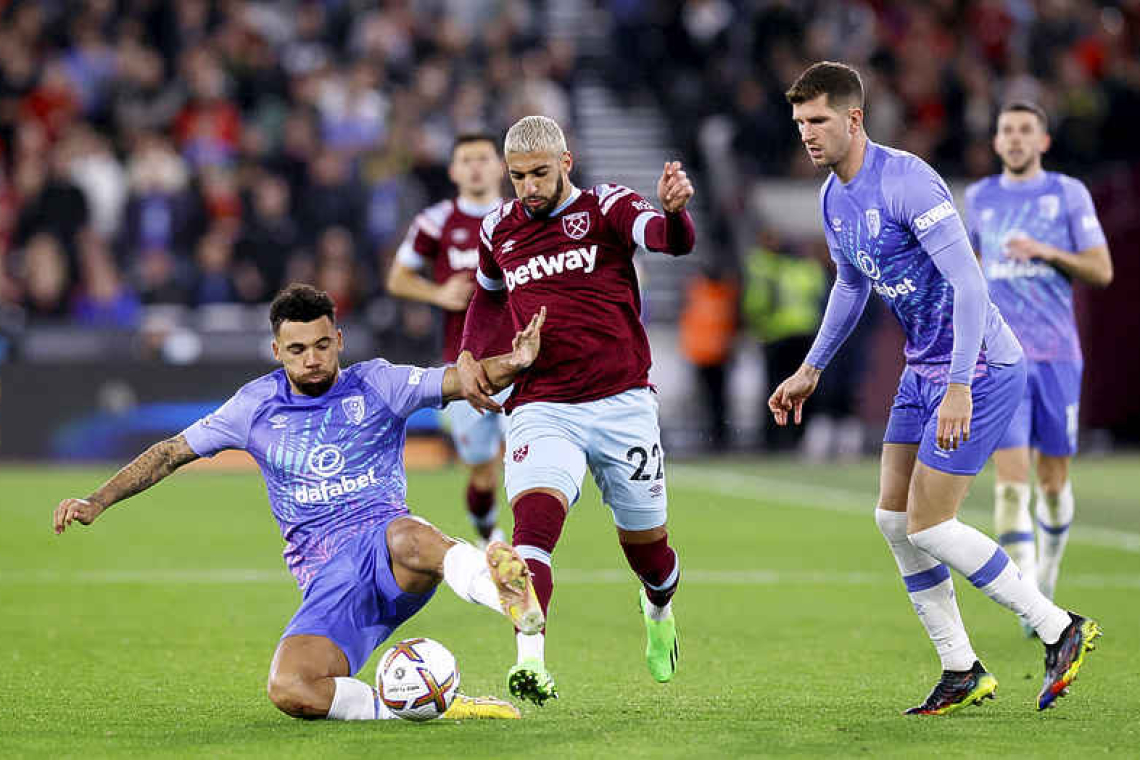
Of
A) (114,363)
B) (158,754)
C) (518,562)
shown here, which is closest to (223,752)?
(158,754)

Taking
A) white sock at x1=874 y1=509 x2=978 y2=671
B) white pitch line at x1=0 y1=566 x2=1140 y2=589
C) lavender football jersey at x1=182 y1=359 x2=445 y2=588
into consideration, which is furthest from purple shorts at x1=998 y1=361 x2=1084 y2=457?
lavender football jersey at x1=182 y1=359 x2=445 y2=588

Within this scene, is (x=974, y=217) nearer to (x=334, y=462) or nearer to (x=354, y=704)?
(x=334, y=462)

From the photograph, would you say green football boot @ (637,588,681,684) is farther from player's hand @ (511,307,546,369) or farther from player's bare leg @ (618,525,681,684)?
player's hand @ (511,307,546,369)

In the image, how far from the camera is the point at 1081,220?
9617mm

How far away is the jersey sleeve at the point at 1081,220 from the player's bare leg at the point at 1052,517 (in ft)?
3.80

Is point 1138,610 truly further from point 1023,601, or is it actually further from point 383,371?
point 383,371

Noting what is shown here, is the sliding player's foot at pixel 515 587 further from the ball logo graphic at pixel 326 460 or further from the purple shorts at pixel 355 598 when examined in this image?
the ball logo graphic at pixel 326 460

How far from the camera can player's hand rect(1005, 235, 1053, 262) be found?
945cm

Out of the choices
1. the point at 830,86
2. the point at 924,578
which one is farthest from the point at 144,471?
the point at 924,578

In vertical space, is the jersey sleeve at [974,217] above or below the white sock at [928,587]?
above

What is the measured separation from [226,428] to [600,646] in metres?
2.64

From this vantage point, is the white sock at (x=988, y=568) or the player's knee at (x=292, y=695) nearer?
the player's knee at (x=292, y=695)

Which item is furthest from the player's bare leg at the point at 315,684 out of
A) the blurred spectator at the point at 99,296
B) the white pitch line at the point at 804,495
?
the blurred spectator at the point at 99,296

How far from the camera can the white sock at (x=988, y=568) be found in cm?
712
